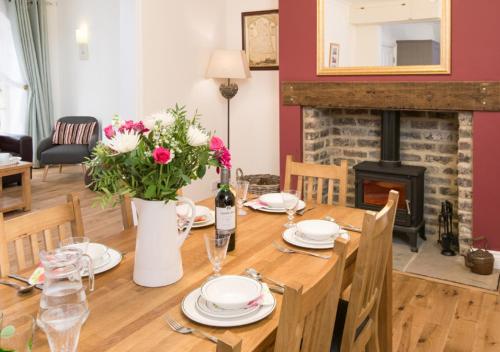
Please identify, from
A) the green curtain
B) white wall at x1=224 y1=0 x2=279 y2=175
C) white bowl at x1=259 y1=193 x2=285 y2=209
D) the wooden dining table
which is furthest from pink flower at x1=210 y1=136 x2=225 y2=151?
the green curtain

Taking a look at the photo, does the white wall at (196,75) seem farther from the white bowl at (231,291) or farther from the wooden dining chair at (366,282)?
the white bowl at (231,291)

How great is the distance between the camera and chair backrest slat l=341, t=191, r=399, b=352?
155cm

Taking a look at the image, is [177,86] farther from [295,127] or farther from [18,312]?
[18,312]

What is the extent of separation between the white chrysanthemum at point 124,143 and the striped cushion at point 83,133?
5.90 m

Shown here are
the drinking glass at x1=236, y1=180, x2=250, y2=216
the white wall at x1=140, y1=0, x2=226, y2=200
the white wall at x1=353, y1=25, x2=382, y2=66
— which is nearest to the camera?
the drinking glass at x1=236, y1=180, x2=250, y2=216

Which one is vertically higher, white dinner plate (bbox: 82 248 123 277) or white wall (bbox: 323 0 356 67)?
white wall (bbox: 323 0 356 67)

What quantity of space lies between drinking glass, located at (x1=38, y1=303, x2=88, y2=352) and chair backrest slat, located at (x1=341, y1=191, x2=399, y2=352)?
838mm

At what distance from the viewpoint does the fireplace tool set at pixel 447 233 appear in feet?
12.4

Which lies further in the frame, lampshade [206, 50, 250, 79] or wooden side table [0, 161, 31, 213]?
wooden side table [0, 161, 31, 213]

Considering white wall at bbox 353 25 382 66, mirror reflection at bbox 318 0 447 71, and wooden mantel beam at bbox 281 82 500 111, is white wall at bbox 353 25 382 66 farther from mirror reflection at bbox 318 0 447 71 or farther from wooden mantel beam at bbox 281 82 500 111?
wooden mantel beam at bbox 281 82 500 111

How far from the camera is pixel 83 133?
7.09 m

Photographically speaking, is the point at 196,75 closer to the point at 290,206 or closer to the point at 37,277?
the point at 290,206

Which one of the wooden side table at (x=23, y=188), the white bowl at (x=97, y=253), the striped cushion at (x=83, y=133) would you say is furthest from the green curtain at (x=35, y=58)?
the white bowl at (x=97, y=253)

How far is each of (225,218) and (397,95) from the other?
2.48m
